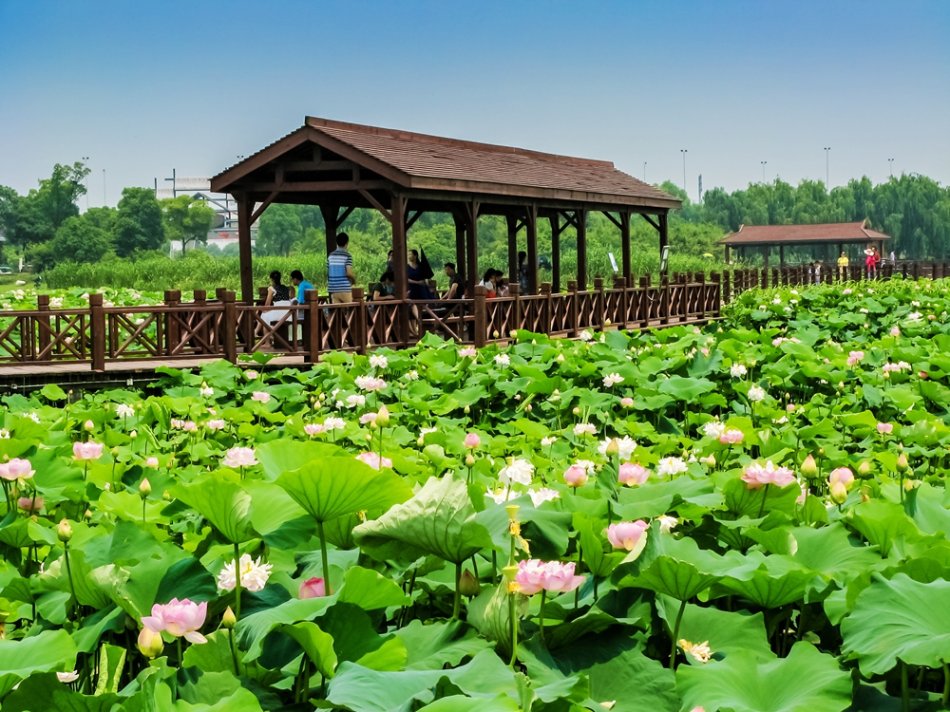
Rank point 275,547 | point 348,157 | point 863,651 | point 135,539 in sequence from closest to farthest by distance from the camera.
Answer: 1. point 863,651
2. point 275,547
3. point 135,539
4. point 348,157

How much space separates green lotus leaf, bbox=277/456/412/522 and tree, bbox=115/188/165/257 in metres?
86.5

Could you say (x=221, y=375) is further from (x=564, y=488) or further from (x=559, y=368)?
(x=564, y=488)

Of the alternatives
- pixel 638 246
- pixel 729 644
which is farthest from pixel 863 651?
pixel 638 246

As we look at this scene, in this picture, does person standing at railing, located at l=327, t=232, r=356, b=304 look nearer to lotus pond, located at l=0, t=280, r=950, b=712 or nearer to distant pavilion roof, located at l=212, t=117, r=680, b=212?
distant pavilion roof, located at l=212, t=117, r=680, b=212

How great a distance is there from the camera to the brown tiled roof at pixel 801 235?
209ft

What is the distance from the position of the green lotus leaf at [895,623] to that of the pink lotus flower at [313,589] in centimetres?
97

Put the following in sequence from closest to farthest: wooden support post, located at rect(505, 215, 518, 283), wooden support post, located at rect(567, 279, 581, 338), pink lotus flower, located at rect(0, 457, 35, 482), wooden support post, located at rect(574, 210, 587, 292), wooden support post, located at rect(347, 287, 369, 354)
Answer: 1. pink lotus flower, located at rect(0, 457, 35, 482)
2. wooden support post, located at rect(347, 287, 369, 354)
3. wooden support post, located at rect(567, 279, 581, 338)
4. wooden support post, located at rect(574, 210, 587, 292)
5. wooden support post, located at rect(505, 215, 518, 283)

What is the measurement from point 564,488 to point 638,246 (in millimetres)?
69501

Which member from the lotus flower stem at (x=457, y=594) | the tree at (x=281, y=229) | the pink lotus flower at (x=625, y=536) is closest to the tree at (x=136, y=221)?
the tree at (x=281, y=229)

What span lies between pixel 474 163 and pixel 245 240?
3359 mm

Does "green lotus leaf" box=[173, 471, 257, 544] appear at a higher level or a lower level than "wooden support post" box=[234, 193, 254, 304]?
lower

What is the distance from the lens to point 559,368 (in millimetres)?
9383

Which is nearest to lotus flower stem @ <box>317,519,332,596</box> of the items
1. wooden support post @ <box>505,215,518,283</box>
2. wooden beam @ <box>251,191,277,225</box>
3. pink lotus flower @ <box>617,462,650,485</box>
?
pink lotus flower @ <box>617,462,650,485</box>

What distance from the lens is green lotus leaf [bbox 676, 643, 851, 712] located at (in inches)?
78.5
